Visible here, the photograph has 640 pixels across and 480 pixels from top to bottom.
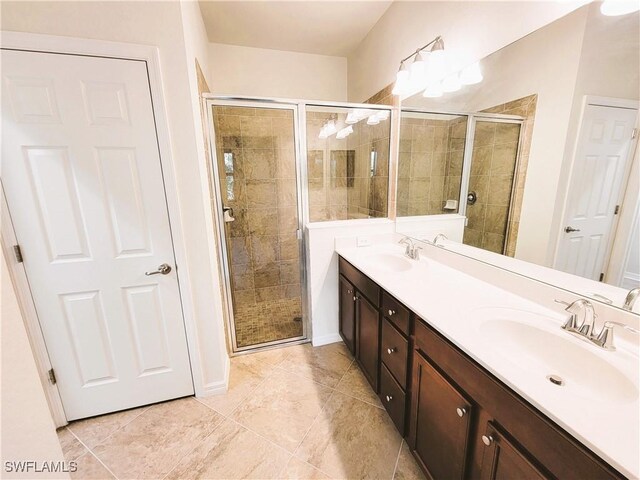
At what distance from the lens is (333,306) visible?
92.0 inches

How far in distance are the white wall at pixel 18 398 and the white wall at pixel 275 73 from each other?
2.64 metres

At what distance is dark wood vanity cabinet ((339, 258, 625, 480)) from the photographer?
67cm

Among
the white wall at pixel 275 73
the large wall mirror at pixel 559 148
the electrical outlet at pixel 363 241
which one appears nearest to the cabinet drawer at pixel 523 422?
the large wall mirror at pixel 559 148

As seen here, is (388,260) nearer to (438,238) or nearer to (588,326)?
(438,238)

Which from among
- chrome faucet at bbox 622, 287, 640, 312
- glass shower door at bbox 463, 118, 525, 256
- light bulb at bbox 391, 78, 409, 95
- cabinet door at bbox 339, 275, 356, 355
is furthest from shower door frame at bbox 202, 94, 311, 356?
chrome faucet at bbox 622, 287, 640, 312

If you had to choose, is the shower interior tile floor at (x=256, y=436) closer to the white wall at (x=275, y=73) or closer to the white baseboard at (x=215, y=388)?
the white baseboard at (x=215, y=388)

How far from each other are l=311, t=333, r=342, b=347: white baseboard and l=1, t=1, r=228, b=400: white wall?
2.60 ft

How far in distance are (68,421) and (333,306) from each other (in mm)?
1884

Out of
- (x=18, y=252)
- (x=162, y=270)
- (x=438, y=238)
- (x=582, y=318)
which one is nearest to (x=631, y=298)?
(x=582, y=318)

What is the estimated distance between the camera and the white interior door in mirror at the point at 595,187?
3.11 feet

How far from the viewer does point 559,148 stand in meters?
1.12

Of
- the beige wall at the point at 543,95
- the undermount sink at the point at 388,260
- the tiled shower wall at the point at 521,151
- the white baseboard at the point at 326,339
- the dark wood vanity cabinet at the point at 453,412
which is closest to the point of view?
the dark wood vanity cabinet at the point at 453,412

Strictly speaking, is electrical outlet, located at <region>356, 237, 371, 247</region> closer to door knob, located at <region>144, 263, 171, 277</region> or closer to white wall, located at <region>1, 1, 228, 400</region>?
white wall, located at <region>1, 1, 228, 400</region>

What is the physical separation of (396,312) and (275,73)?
2664 mm
